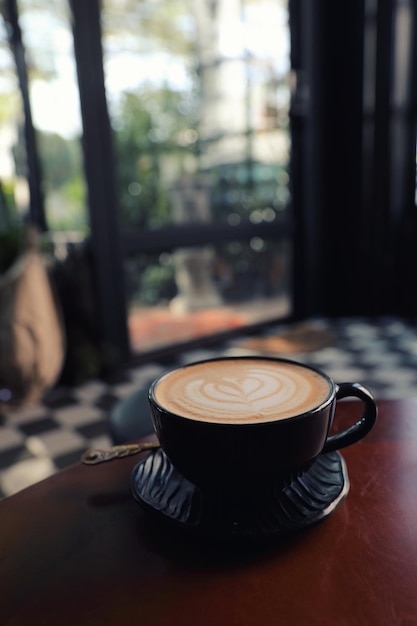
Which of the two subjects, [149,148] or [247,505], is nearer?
[247,505]

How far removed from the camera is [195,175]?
3389 millimetres

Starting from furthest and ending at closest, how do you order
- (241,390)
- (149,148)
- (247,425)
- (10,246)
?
(149,148)
(10,246)
(241,390)
(247,425)

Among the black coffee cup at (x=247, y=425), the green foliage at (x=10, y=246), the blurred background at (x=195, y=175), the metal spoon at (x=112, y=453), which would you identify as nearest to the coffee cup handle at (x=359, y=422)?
the black coffee cup at (x=247, y=425)

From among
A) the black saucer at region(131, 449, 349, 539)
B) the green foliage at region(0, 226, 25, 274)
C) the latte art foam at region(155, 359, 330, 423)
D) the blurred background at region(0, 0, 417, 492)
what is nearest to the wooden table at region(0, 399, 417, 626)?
the black saucer at region(131, 449, 349, 539)

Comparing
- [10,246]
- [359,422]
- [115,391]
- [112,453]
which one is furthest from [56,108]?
[359,422]

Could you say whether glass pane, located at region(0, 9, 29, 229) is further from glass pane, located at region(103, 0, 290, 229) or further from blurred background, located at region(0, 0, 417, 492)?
glass pane, located at region(103, 0, 290, 229)

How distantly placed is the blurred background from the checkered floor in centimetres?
9

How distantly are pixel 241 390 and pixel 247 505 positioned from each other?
0.13 metres


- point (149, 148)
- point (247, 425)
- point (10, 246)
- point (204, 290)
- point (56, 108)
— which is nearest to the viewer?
point (247, 425)

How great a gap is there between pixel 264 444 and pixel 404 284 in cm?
357

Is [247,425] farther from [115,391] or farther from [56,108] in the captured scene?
[56,108]

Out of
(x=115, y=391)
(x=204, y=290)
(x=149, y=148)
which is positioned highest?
(x=149, y=148)

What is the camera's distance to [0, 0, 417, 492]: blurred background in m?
2.80

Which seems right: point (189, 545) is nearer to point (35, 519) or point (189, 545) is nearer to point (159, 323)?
point (35, 519)
